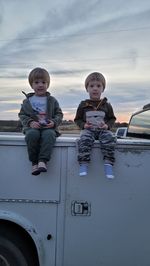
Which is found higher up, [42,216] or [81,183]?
[81,183]

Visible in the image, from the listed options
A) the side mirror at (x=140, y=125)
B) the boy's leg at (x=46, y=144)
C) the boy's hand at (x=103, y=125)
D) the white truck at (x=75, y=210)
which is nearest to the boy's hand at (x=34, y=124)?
the boy's leg at (x=46, y=144)

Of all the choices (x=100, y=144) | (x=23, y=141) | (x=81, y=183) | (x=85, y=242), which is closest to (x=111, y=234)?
(x=85, y=242)

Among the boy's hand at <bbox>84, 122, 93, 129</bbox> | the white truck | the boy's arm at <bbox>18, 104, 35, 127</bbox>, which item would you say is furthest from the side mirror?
the boy's arm at <bbox>18, 104, 35, 127</bbox>

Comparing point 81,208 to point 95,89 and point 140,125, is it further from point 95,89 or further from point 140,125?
point 140,125

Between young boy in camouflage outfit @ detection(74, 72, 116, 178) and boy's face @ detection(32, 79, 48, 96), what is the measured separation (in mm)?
375

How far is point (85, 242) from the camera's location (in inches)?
168

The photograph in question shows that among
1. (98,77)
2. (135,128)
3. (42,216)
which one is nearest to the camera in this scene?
(42,216)

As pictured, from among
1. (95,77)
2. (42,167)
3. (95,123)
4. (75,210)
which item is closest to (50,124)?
(95,123)

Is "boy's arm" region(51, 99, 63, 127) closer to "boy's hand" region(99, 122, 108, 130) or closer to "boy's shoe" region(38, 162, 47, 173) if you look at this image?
"boy's hand" region(99, 122, 108, 130)

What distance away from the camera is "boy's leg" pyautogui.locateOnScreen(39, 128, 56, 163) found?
4199mm

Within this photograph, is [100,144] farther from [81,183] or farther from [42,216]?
[42,216]

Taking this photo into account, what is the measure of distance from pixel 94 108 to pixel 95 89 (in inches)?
7.2

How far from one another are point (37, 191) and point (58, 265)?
2.15 ft

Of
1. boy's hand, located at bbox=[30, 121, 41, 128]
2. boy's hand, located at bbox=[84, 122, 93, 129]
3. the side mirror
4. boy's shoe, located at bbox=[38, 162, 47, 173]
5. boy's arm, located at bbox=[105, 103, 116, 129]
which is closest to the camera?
boy's shoe, located at bbox=[38, 162, 47, 173]
